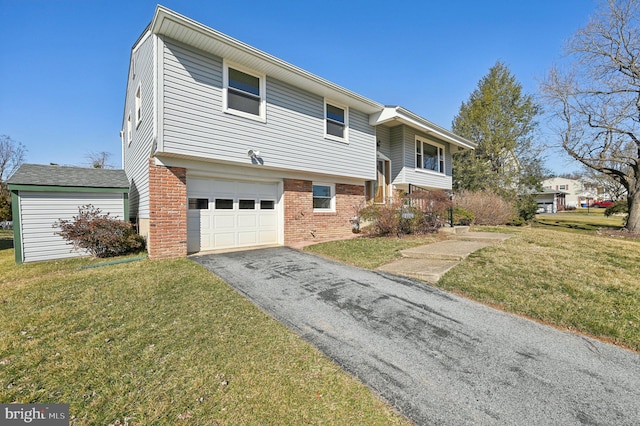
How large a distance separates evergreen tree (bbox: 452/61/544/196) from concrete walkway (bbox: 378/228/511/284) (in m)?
16.3

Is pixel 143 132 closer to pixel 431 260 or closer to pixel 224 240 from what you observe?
pixel 224 240

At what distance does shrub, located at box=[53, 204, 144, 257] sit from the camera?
765cm

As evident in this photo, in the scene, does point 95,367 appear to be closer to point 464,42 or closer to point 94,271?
point 94,271

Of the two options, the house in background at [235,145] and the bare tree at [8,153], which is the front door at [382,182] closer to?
the house in background at [235,145]

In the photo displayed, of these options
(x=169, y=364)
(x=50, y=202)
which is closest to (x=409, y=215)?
(x=169, y=364)

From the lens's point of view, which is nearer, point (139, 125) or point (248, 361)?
point (248, 361)

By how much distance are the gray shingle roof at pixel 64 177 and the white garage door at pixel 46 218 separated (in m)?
0.34

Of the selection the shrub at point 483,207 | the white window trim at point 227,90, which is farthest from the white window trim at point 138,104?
the shrub at point 483,207

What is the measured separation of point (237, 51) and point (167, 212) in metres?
4.86

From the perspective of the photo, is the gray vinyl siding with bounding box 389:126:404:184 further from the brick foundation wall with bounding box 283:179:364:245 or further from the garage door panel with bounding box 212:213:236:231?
the garage door panel with bounding box 212:213:236:231

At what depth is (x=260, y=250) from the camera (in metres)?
8.45

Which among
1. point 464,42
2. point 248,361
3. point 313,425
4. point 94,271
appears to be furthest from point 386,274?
point 464,42

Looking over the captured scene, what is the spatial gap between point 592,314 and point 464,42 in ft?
39.5

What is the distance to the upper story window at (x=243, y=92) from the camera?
7844 millimetres
